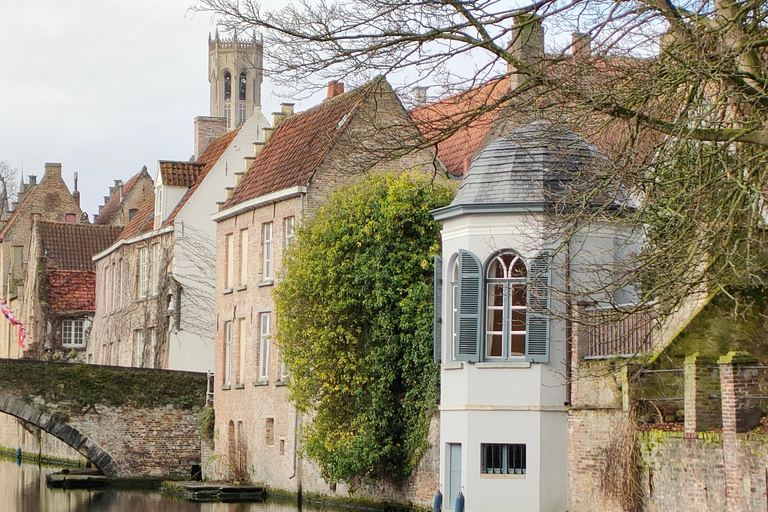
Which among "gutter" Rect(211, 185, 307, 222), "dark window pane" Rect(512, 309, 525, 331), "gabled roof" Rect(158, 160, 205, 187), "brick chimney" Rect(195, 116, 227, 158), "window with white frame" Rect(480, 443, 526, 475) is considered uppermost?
"brick chimney" Rect(195, 116, 227, 158)

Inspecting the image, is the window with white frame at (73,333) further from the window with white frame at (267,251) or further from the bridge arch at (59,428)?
the window with white frame at (267,251)

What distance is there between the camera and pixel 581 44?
1404 cm

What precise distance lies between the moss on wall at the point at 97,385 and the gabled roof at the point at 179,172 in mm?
6720

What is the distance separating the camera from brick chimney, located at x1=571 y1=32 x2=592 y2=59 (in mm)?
13719

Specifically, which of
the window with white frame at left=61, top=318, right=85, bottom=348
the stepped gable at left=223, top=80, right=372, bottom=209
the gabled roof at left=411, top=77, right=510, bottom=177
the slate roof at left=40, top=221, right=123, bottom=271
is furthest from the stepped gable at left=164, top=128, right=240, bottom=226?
the gabled roof at left=411, top=77, right=510, bottom=177

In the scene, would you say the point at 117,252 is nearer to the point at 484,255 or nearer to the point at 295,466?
the point at 295,466

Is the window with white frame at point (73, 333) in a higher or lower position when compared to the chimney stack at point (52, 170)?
lower

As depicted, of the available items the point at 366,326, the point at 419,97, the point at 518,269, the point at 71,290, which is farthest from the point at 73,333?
the point at 419,97

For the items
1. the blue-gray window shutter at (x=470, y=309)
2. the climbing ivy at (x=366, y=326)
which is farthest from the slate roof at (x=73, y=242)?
the blue-gray window shutter at (x=470, y=309)

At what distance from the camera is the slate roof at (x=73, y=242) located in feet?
181

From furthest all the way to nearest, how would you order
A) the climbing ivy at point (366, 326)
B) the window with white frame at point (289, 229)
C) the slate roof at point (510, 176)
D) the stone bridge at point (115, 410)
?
the stone bridge at point (115, 410) < the window with white frame at point (289, 229) < the climbing ivy at point (366, 326) < the slate roof at point (510, 176)

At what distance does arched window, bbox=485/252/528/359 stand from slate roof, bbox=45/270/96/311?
31.7 metres

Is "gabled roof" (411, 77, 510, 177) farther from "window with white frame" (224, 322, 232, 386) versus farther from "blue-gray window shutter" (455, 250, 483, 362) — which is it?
"window with white frame" (224, 322, 232, 386)

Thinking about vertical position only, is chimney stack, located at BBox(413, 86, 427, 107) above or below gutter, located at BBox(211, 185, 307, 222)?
below
